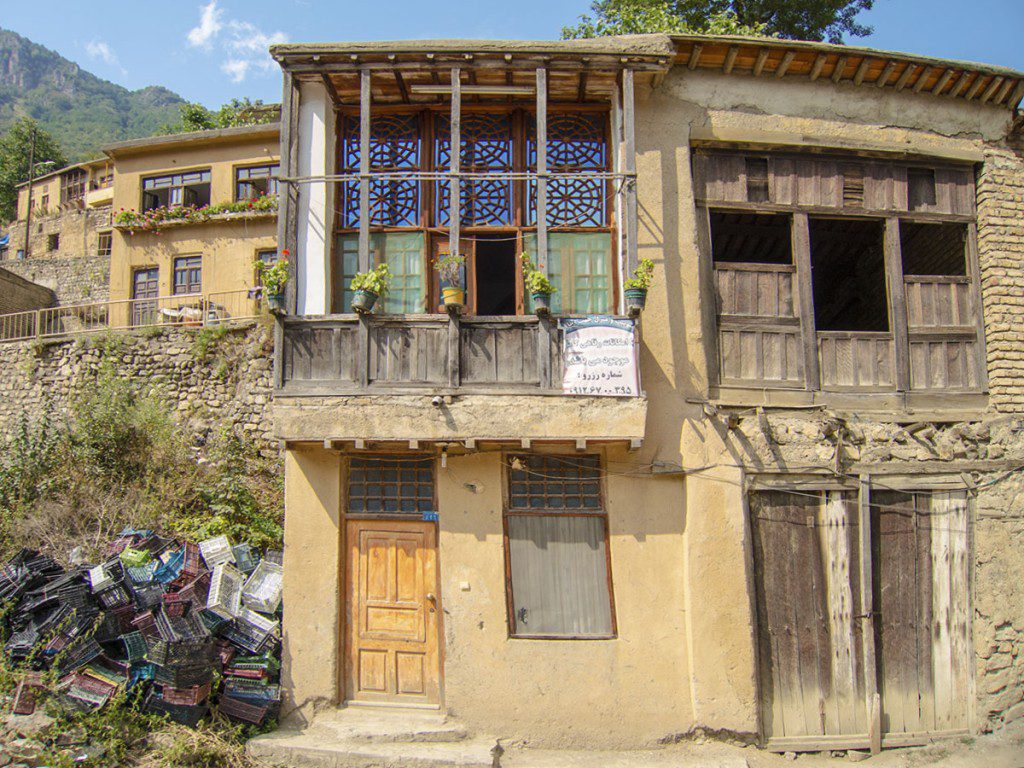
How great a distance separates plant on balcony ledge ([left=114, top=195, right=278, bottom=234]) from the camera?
17.6m

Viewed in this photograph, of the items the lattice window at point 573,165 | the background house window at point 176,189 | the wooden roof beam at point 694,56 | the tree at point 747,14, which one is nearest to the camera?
the wooden roof beam at point 694,56

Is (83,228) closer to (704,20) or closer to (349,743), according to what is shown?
(704,20)

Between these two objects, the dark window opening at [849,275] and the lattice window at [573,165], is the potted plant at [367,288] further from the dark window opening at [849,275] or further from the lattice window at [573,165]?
the dark window opening at [849,275]

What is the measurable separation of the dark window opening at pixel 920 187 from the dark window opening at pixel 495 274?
17.2ft

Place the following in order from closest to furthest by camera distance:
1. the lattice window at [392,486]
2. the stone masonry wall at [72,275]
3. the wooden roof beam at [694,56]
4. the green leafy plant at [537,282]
Answer: 1. the green leafy plant at [537,282]
2. the lattice window at [392,486]
3. the wooden roof beam at [694,56]
4. the stone masonry wall at [72,275]

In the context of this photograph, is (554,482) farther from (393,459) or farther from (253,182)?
(253,182)

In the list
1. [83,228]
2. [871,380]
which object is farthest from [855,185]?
[83,228]

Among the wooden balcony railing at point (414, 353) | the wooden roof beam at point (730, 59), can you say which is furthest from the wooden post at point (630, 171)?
the wooden roof beam at point (730, 59)

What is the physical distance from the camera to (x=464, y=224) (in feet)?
27.6

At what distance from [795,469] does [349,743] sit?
5.81 meters

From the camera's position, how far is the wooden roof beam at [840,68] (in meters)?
8.27

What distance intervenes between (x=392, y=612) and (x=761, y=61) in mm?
8034

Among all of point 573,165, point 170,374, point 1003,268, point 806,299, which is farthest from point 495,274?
point 170,374

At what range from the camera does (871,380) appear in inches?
326
